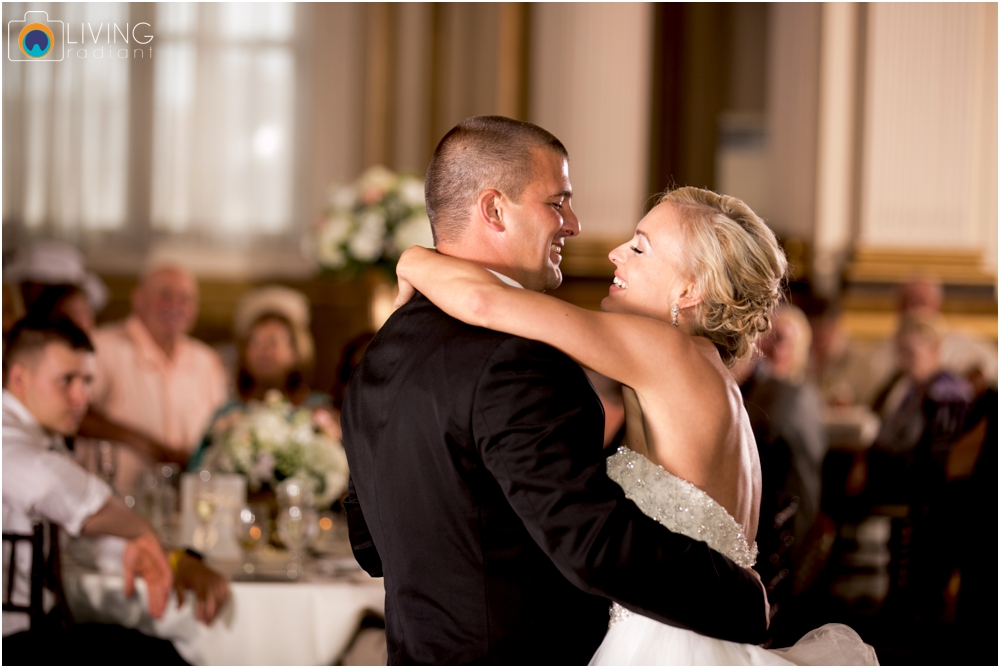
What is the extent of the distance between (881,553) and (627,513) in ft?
19.1

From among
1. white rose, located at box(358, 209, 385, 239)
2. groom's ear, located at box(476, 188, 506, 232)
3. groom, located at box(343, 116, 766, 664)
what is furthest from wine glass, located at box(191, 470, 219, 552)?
white rose, located at box(358, 209, 385, 239)

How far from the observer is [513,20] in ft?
23.7

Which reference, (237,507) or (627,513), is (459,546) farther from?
(237,507)

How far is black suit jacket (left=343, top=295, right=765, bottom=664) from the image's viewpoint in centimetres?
144

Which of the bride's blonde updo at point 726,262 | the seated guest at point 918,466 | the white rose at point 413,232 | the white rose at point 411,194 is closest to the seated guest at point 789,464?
the seated guest at point 918,466

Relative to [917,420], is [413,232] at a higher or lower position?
higher

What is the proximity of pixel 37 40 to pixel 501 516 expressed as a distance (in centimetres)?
660

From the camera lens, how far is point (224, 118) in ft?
24.2

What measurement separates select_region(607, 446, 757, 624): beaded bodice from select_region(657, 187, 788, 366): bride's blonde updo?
0.30 metres

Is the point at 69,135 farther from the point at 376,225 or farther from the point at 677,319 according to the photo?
the point at 677,319

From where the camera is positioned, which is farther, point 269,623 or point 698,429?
point 269,623

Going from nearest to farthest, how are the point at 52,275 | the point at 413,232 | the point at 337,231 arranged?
the point at 413,232, the point at 337,231, the point at 52,275

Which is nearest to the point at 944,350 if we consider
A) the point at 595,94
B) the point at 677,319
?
the point at 595,94

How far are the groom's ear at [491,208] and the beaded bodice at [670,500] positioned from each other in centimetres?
41
